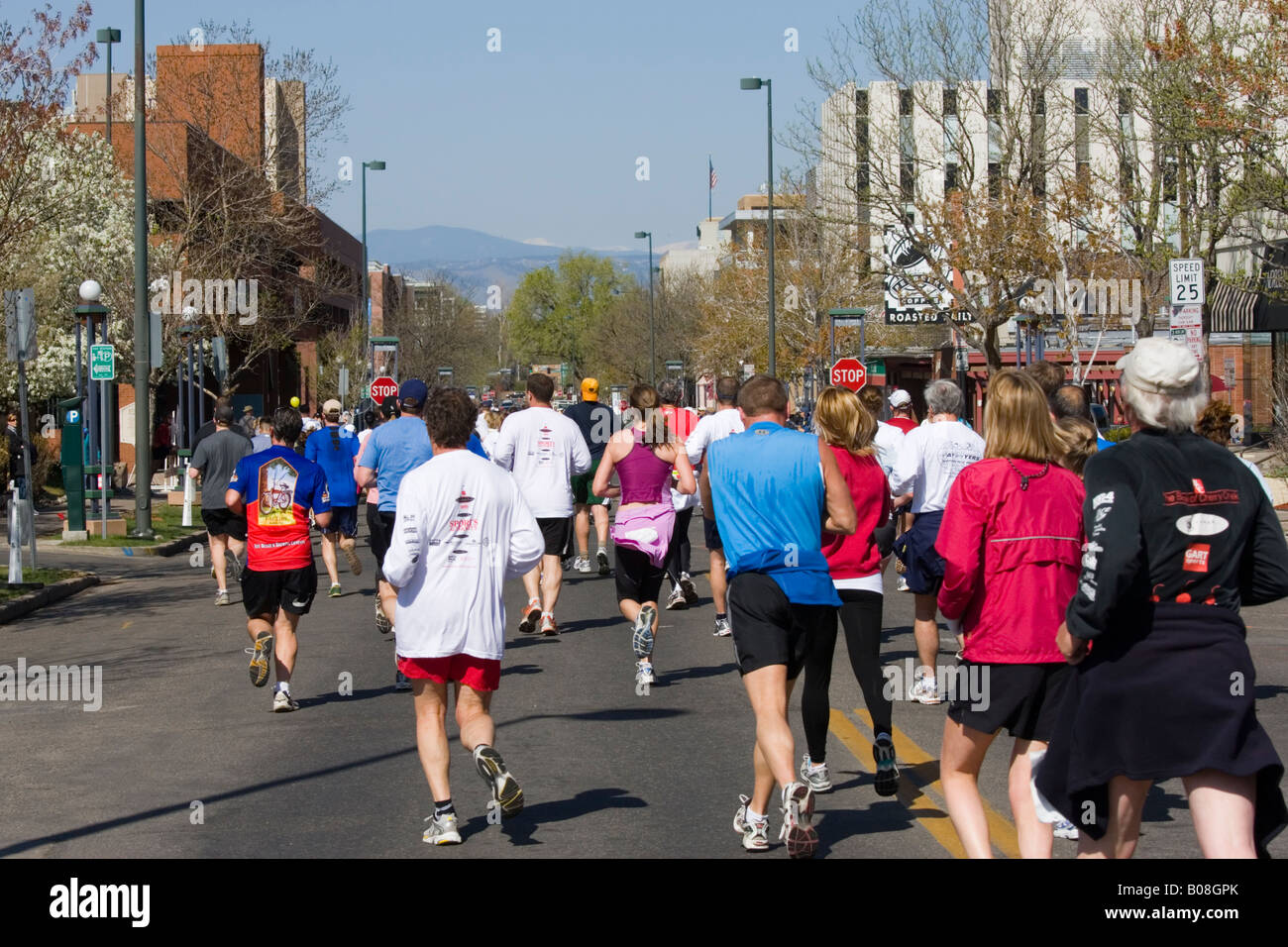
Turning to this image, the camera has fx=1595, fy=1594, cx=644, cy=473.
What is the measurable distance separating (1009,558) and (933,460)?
14.0 feet

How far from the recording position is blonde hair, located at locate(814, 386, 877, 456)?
7.42 metres

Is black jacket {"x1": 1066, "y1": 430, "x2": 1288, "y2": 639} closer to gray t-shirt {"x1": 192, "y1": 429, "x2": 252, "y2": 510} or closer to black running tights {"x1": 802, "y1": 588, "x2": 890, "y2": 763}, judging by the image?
black running tights {"x1": 802, "y1": 588, "x2": 890, "y2": 763}

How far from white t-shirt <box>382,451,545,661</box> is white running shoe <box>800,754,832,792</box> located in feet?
4.93

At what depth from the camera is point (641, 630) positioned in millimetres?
10141

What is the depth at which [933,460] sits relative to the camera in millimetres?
9766

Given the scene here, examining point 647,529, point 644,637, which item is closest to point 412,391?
point 647,529

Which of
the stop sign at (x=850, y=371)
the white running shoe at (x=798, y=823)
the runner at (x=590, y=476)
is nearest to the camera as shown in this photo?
the white running shoe at (x=798, y=823)

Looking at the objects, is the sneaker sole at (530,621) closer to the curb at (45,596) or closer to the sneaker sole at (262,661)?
the sneaker sole at (262,661)

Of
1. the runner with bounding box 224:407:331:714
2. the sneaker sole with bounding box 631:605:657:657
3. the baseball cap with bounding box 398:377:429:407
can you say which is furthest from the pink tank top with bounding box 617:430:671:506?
the runner with bounding box 224:407:331:714

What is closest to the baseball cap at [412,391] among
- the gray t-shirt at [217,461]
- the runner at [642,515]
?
the runner at [642,515]

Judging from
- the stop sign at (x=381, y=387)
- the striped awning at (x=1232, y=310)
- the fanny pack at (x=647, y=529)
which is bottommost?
the fanny pack at (x=647, y=529)

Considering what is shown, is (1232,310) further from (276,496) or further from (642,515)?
(276,496)

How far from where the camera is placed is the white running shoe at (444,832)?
6.42m

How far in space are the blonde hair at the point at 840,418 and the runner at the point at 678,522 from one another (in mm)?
3965
